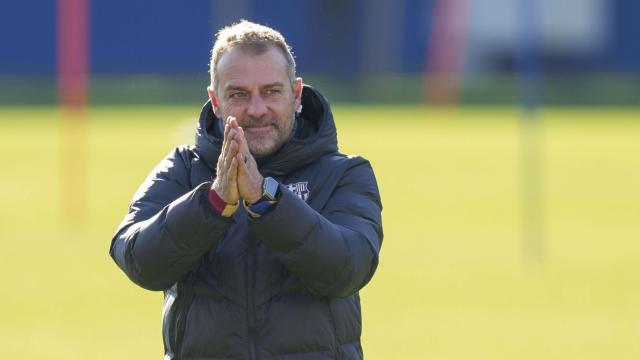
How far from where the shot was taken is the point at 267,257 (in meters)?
4.59

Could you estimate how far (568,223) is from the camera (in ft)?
54.4

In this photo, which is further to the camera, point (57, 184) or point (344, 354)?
point (57, 184)

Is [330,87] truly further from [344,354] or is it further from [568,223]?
[344,354]

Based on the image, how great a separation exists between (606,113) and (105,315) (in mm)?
25631

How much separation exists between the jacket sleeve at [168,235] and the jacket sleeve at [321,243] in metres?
0.15

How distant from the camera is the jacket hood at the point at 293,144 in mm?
4703

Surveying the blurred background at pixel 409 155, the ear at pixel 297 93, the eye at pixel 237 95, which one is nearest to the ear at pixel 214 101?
the eye at pixel 237 95

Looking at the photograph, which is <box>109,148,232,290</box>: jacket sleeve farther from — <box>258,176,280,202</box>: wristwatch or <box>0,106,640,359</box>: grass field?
<box>0,106,640,359</box>: grass field

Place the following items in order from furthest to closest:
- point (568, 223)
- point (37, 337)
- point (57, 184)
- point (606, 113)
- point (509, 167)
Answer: point (606, 113) → point (509, 167) → point (57, 184) → point (568, 223) → point (37, 337)

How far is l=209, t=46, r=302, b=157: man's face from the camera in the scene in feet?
15.2

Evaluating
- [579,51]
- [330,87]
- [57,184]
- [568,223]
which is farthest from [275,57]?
[579,51]

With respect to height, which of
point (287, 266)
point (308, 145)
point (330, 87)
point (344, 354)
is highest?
point (308, 145)

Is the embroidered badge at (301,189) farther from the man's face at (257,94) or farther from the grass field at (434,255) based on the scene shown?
the grass field at (434,255)

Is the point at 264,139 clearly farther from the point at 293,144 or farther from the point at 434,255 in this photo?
the point at 434,255
